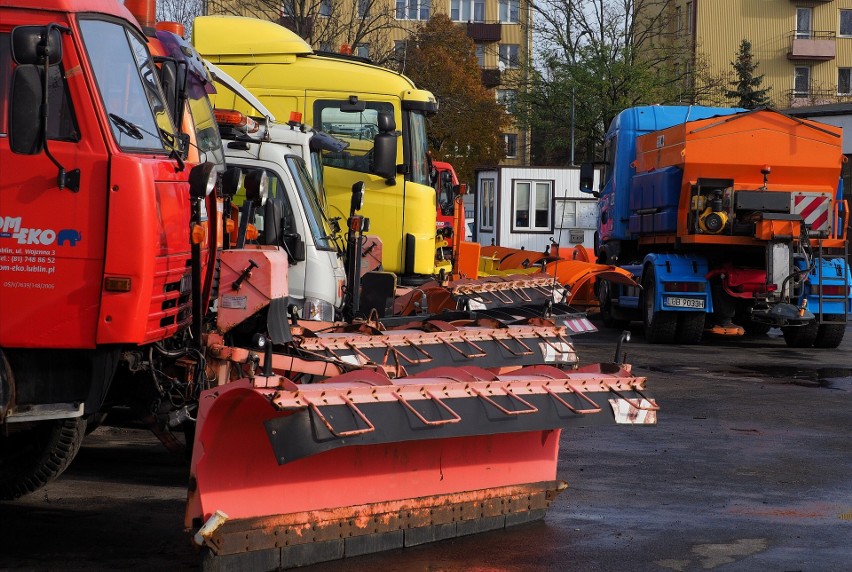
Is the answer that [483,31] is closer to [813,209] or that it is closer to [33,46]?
[813,209]

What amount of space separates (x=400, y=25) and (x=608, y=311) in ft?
70.2

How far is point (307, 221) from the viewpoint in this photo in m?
10.2

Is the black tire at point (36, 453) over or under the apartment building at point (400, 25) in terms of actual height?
under

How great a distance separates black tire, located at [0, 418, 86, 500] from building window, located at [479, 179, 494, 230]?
29.7 metres

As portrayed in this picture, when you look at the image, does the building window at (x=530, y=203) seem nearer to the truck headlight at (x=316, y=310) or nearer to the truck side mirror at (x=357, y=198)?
the truck side mirror at (x=357, y=198)

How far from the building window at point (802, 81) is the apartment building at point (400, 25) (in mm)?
13883

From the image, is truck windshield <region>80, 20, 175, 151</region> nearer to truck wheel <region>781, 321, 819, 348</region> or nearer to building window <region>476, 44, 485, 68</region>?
truck wheel <region>781, 321, 819, 348</region>

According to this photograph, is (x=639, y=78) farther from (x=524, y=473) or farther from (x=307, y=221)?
(x=524, y=473)

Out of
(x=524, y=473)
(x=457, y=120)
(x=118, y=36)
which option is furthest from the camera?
(x=457, y=120)

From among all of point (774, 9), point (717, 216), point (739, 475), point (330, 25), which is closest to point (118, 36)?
point (739, 475)

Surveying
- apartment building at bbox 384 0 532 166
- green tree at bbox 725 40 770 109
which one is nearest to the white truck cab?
green tree at bbox 725 40 770 109

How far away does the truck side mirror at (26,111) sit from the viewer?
220 inches

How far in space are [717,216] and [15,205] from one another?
13718mm

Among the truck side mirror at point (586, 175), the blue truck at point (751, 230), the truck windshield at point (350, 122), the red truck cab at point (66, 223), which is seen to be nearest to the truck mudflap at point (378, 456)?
the red truck cab at point (66, 223)
